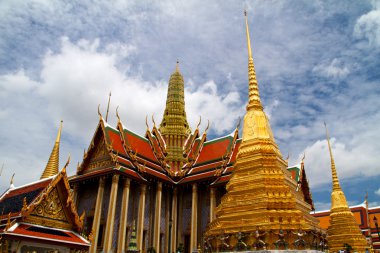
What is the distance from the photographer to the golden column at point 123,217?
17.2 metres

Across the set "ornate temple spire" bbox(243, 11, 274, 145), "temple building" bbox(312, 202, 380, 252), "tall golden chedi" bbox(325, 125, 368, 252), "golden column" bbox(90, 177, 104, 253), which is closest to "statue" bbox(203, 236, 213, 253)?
"ornate temple spire" bbox(243, 11, 274, 145)

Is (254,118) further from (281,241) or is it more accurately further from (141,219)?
(141,219)

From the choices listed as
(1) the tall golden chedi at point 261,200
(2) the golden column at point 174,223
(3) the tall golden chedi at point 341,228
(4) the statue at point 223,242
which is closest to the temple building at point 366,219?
(3) the tall golden chedi at point 341,228

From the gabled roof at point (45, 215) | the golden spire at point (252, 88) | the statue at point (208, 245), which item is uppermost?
the golden spire at point (252, 88)

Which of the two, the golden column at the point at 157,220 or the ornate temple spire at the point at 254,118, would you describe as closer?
the ornate temple spire at the point at 254,118

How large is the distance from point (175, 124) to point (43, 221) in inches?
699

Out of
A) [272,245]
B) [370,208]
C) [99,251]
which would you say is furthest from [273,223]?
[370,208]

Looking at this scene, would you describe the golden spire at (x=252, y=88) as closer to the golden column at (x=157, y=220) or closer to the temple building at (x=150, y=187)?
the temple building at (x=150, y=187)

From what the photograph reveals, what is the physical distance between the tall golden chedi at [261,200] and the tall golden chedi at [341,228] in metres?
9.27

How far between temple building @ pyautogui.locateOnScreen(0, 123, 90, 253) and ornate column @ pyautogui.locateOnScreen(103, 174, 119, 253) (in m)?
7.24

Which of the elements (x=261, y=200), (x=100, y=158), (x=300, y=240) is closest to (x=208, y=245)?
(x=261, y=200)

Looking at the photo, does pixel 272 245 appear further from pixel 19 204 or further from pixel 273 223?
pixel 19 204

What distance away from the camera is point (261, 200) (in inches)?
420

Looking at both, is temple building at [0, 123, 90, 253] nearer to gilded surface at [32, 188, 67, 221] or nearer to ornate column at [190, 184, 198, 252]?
gilded surface at [32, 188, 67, 221]
